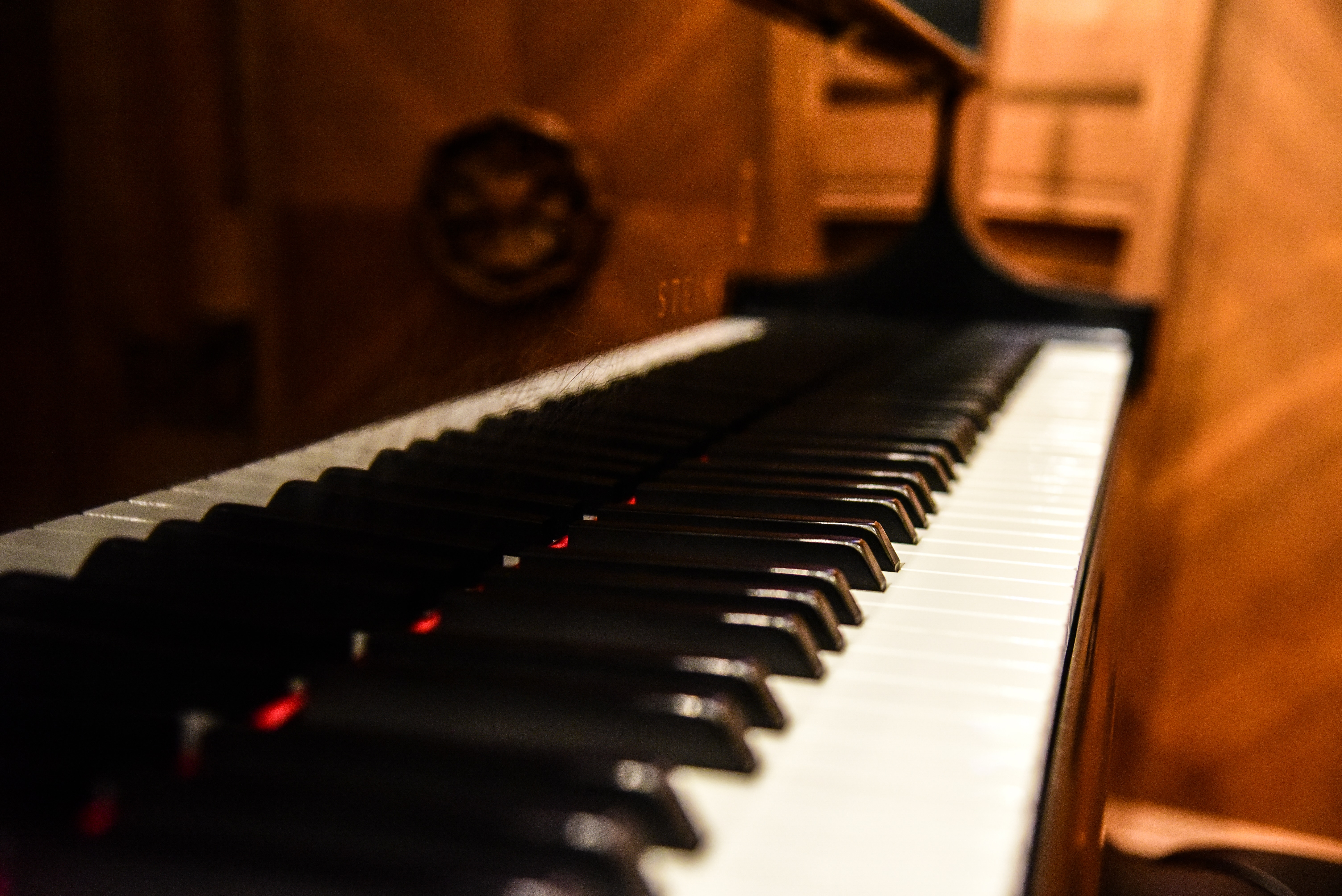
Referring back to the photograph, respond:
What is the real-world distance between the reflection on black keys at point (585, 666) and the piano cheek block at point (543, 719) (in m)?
0.01

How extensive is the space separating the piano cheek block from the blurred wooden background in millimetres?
174

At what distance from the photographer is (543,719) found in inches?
20.7

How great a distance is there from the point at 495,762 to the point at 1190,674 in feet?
9.25

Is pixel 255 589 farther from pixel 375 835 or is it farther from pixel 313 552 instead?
pixel 375 835

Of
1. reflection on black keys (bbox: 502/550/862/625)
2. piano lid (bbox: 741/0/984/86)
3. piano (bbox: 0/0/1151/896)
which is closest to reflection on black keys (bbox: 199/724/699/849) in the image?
piano (bbox: 0/0/1151/896)

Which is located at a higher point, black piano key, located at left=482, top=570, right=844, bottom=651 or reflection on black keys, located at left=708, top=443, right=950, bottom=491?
black piano key, located at left=482, top=570, right=844, bottom=651

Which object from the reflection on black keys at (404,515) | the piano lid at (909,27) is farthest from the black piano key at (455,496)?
the piano lid at (909,27)

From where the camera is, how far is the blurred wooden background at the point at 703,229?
49 cm

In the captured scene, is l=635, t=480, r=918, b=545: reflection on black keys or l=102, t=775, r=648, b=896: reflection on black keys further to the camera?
l=635, t=480, r=918, b=545: reflection on black keys

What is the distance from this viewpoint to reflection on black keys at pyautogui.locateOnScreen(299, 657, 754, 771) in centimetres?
51

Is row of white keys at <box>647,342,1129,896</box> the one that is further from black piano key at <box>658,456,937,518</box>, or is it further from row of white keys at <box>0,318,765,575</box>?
row of white keys at <box>0,318,765,575</box>

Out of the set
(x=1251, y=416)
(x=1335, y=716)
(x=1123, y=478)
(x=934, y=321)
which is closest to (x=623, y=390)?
(x=1123, y=478)

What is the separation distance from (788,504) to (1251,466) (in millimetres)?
2298

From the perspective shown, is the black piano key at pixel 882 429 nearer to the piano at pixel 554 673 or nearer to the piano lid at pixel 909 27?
the piano at pixel 554 673
